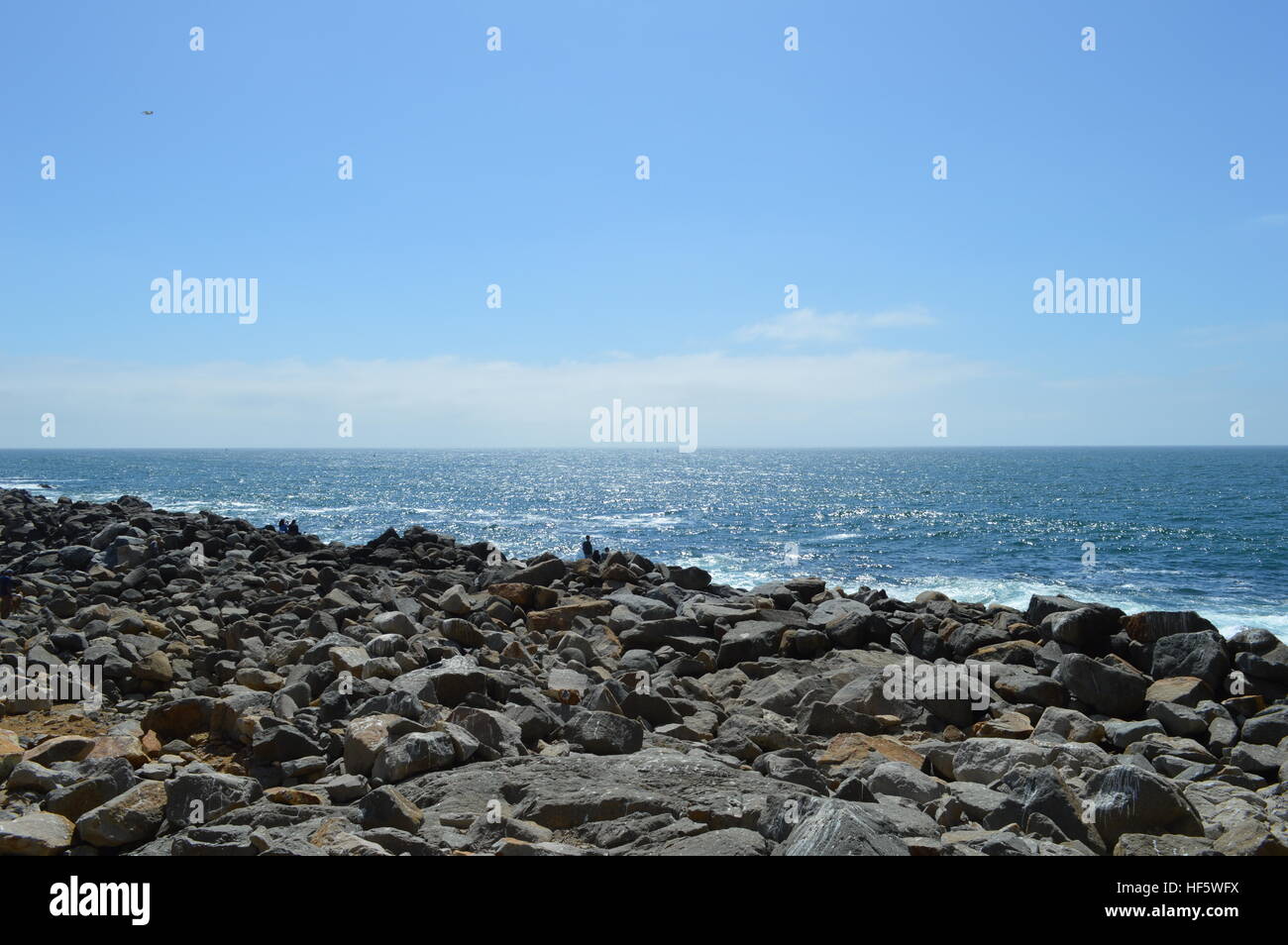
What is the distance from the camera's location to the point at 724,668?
12.8 metres

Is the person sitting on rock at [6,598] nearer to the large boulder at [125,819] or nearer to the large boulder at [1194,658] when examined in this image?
the large boulder at [125,819]

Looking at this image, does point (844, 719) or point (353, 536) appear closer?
point (844, 719)

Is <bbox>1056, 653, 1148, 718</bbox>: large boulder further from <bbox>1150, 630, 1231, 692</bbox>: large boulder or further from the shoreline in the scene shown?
the shoreline

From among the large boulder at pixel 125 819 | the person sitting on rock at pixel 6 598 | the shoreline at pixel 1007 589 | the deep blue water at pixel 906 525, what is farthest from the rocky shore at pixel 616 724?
the deep blue water at pixel 906 525

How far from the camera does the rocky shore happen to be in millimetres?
5816

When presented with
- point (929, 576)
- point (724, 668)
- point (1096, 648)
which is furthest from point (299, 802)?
point (929, 576)

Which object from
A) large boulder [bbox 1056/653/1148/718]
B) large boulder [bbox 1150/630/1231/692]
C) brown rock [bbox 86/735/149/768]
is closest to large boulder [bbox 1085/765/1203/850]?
large boulder [bbox 1056/653/1148/718]

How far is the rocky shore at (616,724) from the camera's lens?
582 cm

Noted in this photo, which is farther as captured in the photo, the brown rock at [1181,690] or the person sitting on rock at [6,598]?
the person sitting on rock at [6,598]

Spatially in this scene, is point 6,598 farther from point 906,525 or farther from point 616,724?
point 906,525

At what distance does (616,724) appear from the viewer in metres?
7.90

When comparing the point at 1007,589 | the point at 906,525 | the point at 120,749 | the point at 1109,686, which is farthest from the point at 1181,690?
the point at 906,525
